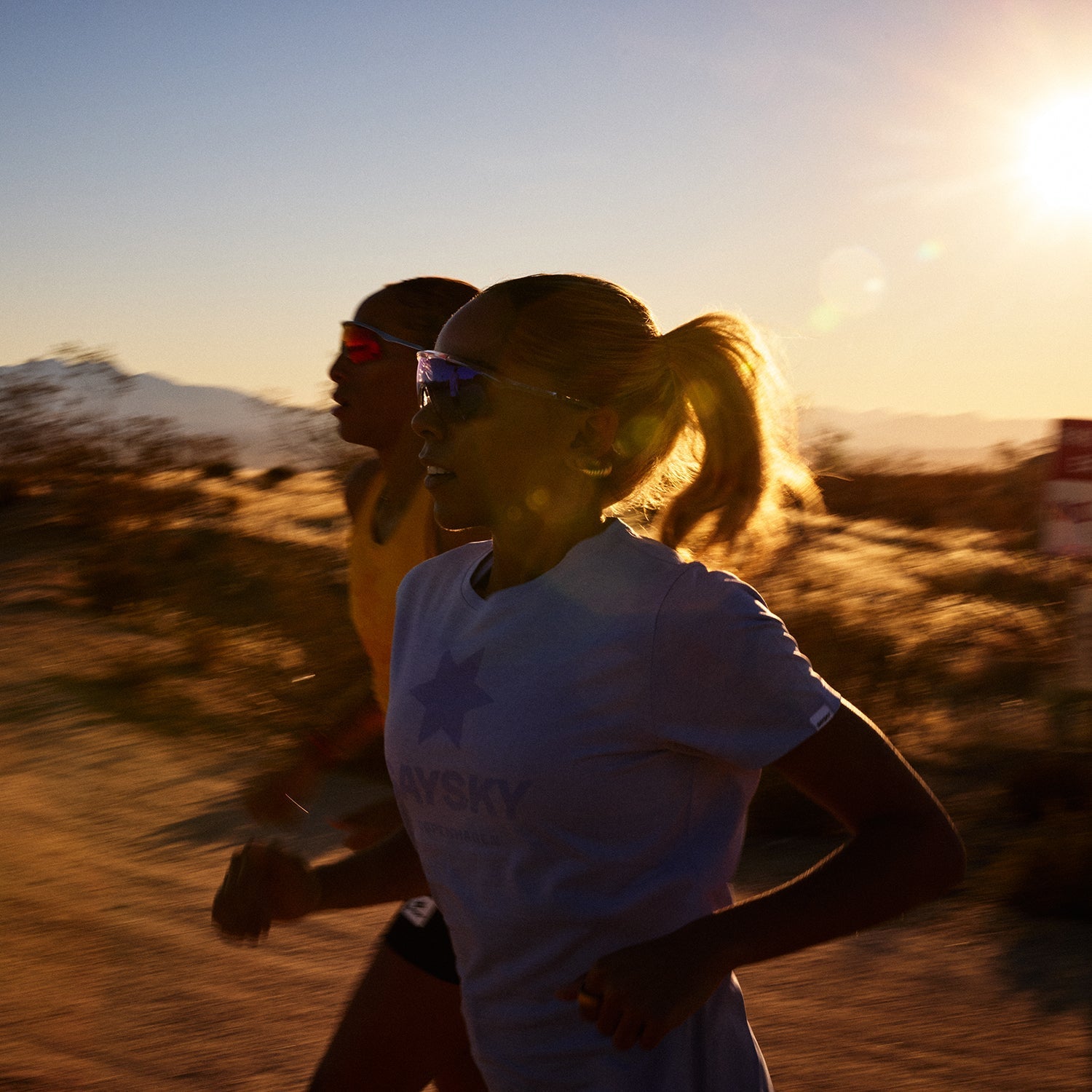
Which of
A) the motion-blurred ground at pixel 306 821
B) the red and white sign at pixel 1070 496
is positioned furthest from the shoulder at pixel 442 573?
the red and white sign at pixel 1070 496

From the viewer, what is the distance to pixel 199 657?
8.02 metres

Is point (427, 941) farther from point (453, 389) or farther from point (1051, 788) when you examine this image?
point (1051, 788)

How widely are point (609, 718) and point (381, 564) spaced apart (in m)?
1.09

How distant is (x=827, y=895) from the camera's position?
129cm

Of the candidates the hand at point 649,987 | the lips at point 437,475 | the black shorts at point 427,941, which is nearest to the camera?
the hand at point 649,987

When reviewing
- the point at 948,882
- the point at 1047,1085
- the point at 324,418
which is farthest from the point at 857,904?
the point at 324,418

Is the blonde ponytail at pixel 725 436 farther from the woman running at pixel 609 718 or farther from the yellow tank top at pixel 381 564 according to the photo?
the yellow tank top at pixel 381 564

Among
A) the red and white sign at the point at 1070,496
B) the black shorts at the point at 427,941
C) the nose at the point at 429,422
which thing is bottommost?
the black shorts at the point at 427,941

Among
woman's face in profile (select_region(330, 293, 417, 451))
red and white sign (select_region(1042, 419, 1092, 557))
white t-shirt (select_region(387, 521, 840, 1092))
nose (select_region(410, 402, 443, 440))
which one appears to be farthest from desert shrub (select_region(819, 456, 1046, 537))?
white t-shirt (select_region(387, 521, 840, 1092))

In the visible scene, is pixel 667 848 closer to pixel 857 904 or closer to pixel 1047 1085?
pixel 857 904

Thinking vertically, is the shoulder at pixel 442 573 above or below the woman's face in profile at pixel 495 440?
below

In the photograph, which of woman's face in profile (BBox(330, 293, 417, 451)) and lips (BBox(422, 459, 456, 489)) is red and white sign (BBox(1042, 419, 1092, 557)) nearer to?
woman's face in profile (BBox(330, 293, 417, 451))

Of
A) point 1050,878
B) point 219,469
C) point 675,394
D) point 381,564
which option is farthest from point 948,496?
point 675,394

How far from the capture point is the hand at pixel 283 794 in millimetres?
2414
